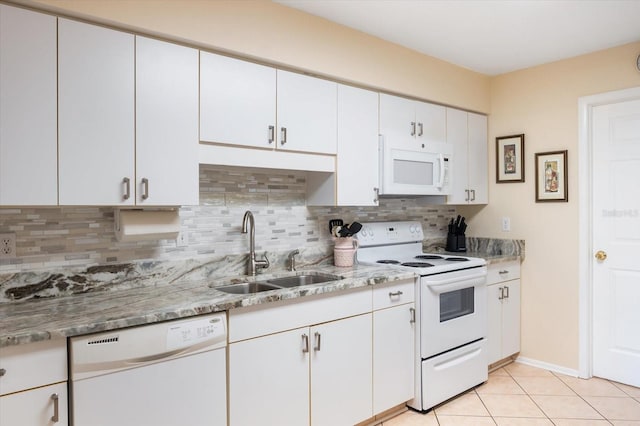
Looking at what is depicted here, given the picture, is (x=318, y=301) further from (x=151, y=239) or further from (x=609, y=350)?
(x=609, y=350)

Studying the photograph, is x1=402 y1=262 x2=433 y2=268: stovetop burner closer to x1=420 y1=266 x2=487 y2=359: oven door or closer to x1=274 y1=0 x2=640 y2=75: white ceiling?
x1=420 y1=266 x2=487 y2=359: oven door

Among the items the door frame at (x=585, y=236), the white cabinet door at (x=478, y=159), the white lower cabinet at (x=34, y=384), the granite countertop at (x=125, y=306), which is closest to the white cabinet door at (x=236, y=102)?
the granite countertop at (x=125, y=306)

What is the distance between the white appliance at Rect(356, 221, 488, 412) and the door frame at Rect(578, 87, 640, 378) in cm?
77

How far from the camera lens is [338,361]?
7.60 ft

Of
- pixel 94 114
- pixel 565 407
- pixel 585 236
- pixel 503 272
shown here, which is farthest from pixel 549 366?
pixel 94 114

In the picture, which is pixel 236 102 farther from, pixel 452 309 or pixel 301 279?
pixel 452 309

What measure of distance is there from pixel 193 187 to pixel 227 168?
0.48 meters

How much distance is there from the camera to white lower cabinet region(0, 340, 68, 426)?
4.60 feet

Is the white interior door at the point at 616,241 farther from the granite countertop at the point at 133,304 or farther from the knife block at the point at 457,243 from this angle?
the granite countertop at the point at 133,304

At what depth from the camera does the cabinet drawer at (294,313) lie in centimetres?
195

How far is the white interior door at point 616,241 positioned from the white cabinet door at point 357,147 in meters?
1.69

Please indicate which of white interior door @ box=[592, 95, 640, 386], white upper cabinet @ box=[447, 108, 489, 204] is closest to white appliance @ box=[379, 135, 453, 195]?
white upper cabinet @ box=[447, 108, 489, 204]

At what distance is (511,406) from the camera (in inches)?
110

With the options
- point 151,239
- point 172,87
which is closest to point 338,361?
point 151,239
